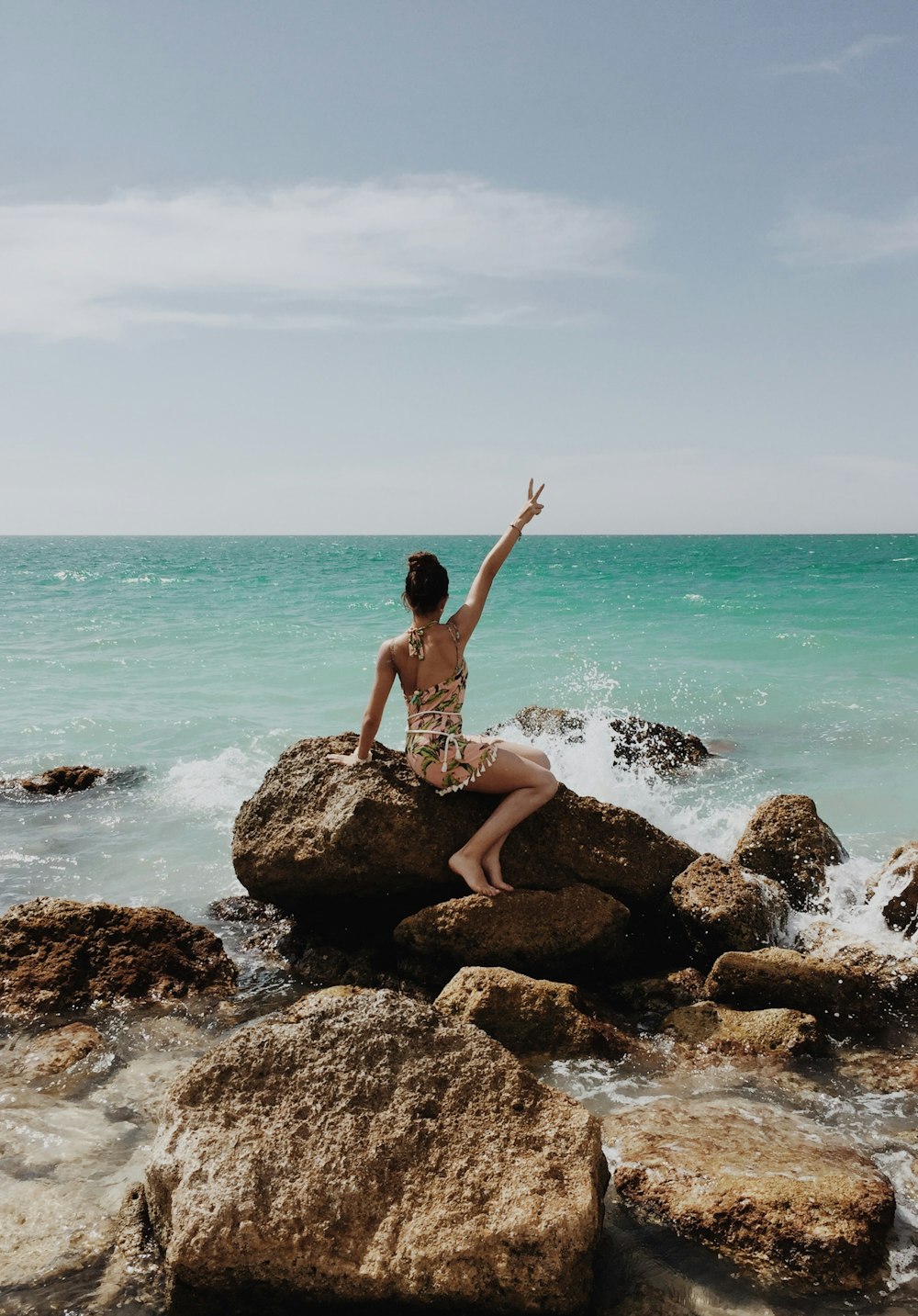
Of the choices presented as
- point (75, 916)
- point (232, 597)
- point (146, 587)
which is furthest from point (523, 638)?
point (146, 587)

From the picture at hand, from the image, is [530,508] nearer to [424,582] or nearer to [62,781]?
[424,582]

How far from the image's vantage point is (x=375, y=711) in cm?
621

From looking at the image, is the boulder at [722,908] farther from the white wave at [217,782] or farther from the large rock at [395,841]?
the white wave at [217,782]

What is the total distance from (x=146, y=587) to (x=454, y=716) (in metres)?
39.7

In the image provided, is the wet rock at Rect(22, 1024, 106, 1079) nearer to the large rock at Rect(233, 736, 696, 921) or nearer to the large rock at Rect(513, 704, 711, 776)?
the large rock at Rect(233, 736, 696, 921)

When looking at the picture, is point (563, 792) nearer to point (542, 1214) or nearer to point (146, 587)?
point (542, 1214)

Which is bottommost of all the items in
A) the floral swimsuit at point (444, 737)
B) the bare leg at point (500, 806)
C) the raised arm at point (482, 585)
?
the bare leg at point (500, 806)

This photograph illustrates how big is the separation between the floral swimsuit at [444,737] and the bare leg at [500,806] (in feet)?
0.32

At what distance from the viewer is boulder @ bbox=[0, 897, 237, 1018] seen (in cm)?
568

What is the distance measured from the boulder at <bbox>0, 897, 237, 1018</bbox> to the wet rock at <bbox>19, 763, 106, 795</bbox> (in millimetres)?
5061

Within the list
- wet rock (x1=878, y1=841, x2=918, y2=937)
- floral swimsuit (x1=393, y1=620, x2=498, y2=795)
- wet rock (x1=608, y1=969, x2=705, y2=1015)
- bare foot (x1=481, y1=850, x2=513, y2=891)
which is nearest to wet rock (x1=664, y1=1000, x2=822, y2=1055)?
wet rock (x1=608, y1=969, x2=705, y2=1015)

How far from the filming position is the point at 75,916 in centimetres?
606

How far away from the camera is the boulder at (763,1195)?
11.4 feet

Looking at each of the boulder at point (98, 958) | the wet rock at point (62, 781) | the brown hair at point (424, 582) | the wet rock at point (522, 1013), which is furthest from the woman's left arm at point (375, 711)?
the wet rock at point (62, 781)
